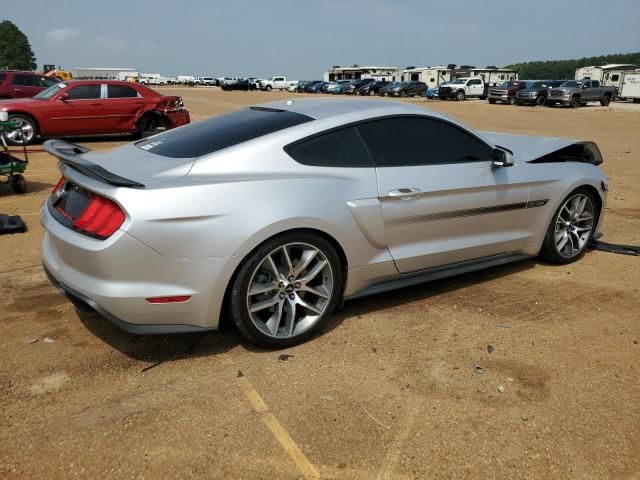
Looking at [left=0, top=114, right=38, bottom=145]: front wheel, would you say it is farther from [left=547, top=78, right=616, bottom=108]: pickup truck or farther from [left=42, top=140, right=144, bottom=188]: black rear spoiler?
[left=547, top=78, right=616, bottom=108]: pickup truck

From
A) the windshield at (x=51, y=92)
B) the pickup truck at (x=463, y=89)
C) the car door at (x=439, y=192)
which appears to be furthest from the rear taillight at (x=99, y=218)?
the pickup truck at (x=463, y=89)

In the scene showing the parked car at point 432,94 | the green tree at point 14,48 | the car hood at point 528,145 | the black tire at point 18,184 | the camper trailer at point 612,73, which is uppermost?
the green tree at point 14,48

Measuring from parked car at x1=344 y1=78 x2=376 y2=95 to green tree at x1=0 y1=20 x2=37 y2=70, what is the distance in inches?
4804

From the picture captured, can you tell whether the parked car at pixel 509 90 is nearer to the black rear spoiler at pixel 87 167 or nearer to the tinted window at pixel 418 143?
the tinted window at pixel 418 143

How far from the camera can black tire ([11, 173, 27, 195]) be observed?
24.6ft

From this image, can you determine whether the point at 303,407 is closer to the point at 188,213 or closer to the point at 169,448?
the point at 169,448

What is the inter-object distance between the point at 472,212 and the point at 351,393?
1814 mm

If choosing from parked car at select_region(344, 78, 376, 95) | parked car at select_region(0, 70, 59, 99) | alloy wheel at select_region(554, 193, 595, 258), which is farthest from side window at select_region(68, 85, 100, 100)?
parked car at select_region(344, 78, 376, 95)

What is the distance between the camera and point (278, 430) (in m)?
2.66

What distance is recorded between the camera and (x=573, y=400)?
2.93m

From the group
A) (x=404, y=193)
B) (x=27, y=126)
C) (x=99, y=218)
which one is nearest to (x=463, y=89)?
(x=27, y=126)

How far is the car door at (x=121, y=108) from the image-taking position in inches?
504

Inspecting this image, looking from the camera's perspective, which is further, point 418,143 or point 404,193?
point 418,143

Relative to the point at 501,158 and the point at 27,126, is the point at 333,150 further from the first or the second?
the point at 27,126
